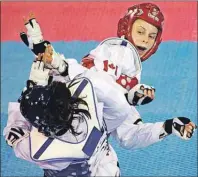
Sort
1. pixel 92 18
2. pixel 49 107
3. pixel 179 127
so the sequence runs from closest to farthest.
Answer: pixel 49 107, pixel 179 127, pixel 92 18

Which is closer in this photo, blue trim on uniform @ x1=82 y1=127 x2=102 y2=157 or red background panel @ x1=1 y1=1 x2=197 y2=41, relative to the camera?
blue trim on uniform @ x1=82 y1=127 x2=102 y2=157

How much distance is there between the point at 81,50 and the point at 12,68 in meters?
0.25

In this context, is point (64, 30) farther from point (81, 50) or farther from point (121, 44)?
point (121, 44)

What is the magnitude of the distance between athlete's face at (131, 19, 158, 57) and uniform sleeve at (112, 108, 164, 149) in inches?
7.0

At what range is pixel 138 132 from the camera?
1.33 meters

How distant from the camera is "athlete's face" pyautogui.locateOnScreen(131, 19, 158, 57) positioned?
1.35 m

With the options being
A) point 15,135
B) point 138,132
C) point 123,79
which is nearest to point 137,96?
point 123,79

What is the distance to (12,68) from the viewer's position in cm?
180

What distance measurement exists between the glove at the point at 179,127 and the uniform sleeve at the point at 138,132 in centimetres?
2

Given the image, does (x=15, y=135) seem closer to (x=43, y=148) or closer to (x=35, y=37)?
(x=43, y=148)

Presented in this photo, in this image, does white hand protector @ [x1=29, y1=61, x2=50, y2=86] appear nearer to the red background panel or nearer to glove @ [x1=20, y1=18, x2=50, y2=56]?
glove @ [x1=20, y1=18, x2=50, y2=56]

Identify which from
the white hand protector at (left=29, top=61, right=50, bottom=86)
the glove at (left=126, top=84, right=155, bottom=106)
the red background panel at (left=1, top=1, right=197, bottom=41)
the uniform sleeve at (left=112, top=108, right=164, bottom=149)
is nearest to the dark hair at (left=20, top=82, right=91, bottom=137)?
the white hand protector at (left=29, top=61, right=50, bottom=86)

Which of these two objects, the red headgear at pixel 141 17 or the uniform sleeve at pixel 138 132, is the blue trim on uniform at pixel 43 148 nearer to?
the uniform sleeve at pixel 138 132

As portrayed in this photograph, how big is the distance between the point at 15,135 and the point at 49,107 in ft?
0.52
